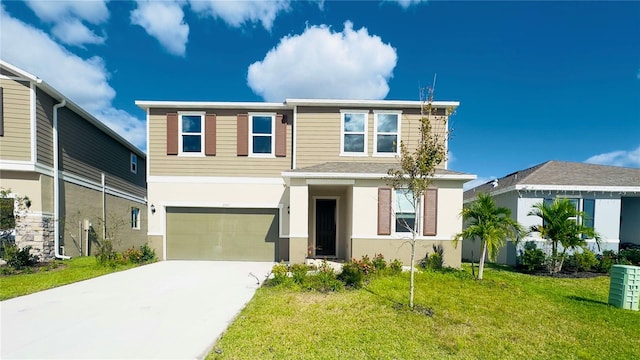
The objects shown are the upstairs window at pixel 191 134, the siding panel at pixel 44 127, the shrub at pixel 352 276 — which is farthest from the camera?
the upstairs window at pixel 191 134

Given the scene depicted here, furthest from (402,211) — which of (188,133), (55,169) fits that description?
(55,169)

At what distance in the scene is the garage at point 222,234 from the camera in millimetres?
10836

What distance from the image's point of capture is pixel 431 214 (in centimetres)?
Result: 896

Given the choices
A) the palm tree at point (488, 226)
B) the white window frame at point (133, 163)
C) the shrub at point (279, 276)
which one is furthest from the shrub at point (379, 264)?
the white window frame at point (133, 163)

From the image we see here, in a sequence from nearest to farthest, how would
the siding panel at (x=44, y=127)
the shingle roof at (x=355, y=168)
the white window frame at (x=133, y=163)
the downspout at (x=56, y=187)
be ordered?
the shingle roof at (x=355, y=168) < the siding panel at (x=44, y=127) < the downspout at (x=56, y=187) < the white window frame at (x=133, y=163)

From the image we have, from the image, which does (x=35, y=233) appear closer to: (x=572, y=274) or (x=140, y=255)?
(x=140, y=255)

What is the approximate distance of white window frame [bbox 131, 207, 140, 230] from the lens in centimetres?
1527

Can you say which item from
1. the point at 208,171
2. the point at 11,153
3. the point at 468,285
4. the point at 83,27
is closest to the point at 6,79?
the point at 11,153

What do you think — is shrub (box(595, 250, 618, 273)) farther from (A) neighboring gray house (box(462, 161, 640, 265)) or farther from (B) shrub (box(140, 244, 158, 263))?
(B) shrub (box(140, 244, 158, 263))

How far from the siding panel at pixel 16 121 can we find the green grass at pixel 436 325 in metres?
9.85

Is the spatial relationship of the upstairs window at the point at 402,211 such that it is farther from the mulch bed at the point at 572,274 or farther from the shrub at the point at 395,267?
the mulch bed at the point at 572,274

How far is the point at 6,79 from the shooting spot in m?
9.34

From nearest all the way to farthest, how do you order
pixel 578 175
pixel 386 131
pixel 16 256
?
pixel 16 256
pixel 386 131
pixel 578 175

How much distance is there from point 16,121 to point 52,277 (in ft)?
19.1
